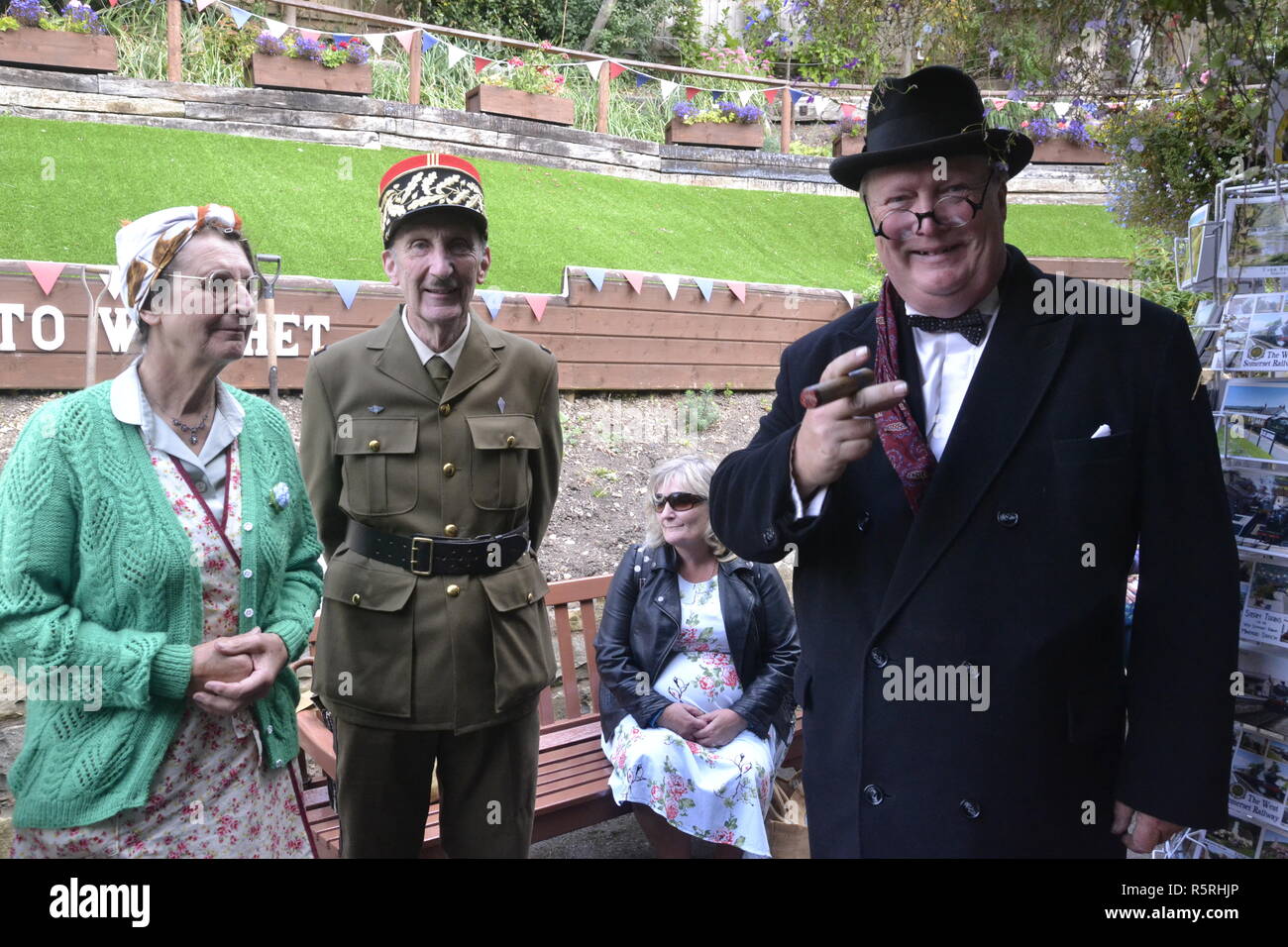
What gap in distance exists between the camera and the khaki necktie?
7.43 feet

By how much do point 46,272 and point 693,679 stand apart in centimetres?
439

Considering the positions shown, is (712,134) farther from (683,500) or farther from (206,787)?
(206,787)

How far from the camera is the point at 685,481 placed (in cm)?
325

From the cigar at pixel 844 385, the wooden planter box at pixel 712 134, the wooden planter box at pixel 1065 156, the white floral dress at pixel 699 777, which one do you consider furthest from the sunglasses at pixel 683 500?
the wooden planter box at pixel 1065 156

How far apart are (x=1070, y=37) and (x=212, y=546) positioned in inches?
71.8

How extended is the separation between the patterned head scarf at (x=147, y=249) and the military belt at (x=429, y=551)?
69 centimetres

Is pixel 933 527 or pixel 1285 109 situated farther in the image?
pixel 1285 109

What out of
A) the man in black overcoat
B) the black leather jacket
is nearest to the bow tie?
the man in black overcoat

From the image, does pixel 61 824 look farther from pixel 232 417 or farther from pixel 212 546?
pixel 232 417

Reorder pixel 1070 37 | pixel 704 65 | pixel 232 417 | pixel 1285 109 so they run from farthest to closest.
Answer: pixel 704 65 → pixel 232 417 → pixel 1285 109 → pixel 1070 37

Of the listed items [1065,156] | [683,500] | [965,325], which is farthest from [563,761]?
[1065,156]

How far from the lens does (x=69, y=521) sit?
1.70m

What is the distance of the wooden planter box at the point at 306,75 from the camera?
9.49m
